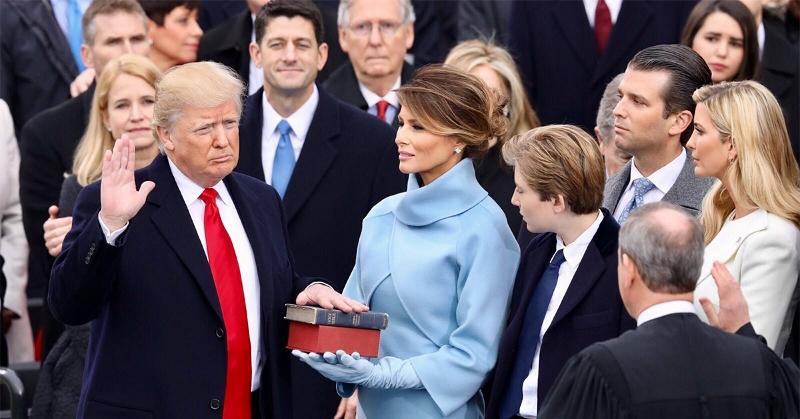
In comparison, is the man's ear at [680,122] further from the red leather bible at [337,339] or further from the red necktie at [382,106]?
the red necktie at [382,106]

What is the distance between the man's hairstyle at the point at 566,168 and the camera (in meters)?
5.14

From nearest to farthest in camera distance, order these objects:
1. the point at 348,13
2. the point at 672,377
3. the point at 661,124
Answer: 1. the point at 672,377
2. the point at 661,124
3. the point at 348,13

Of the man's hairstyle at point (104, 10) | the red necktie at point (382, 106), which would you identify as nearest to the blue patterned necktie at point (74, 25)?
the man's hairstyle at point (104, 10)

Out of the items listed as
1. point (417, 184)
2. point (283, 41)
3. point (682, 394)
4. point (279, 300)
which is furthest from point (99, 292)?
point (283, 41)

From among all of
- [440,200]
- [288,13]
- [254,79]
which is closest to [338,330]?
[440,200]

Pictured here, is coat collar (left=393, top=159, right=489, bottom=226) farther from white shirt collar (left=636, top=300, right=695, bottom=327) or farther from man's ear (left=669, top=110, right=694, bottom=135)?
white shirt collar (left=636, top=300, right=695, bottom=327)

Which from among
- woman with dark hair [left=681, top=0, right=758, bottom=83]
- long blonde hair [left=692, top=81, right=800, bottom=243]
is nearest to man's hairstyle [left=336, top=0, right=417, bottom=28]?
woman with dark hair [left=681, top=0, right=758, bottom=83]

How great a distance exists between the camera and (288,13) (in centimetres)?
729

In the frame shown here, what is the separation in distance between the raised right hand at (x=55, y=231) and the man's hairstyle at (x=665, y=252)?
2.92 metres

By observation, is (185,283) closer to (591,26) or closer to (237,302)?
(237,302)

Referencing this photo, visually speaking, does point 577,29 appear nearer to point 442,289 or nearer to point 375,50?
point 375,50

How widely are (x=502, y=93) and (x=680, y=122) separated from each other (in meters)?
1.41

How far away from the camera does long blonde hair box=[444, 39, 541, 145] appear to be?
24.2ft

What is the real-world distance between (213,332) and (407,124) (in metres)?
1.06
